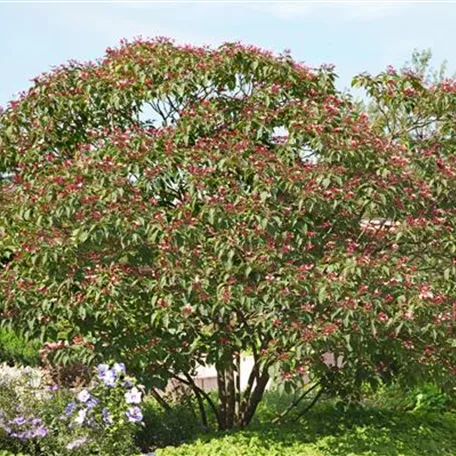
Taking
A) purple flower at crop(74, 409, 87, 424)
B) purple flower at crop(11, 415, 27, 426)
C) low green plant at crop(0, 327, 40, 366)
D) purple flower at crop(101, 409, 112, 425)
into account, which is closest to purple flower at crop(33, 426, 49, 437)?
purple flower at crop(11, 415, 27, 426)

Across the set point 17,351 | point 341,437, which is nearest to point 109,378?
point 341,437

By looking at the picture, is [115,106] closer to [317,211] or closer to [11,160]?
[11,160]

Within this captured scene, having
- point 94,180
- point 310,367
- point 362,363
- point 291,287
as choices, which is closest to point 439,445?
point 362,363

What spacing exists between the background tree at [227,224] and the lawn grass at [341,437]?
1.87 ft

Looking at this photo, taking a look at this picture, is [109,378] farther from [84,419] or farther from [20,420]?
[20,420]

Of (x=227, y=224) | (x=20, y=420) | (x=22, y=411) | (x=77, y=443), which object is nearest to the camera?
(x=77, y=443)

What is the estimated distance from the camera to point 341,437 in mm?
7809

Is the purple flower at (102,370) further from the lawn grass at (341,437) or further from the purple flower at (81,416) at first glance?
the lawn grass at (341,437)

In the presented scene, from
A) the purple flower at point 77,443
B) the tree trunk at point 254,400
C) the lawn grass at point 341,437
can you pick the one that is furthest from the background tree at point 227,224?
the purple flower at point 77,443

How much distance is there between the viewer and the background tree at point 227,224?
21.9 ft

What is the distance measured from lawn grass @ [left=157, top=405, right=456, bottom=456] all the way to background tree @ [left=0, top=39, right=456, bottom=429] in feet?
1.87

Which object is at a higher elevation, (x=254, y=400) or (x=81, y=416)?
(x=254, y=400)

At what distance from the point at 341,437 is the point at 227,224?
2377mm

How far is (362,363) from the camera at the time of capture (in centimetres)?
782
